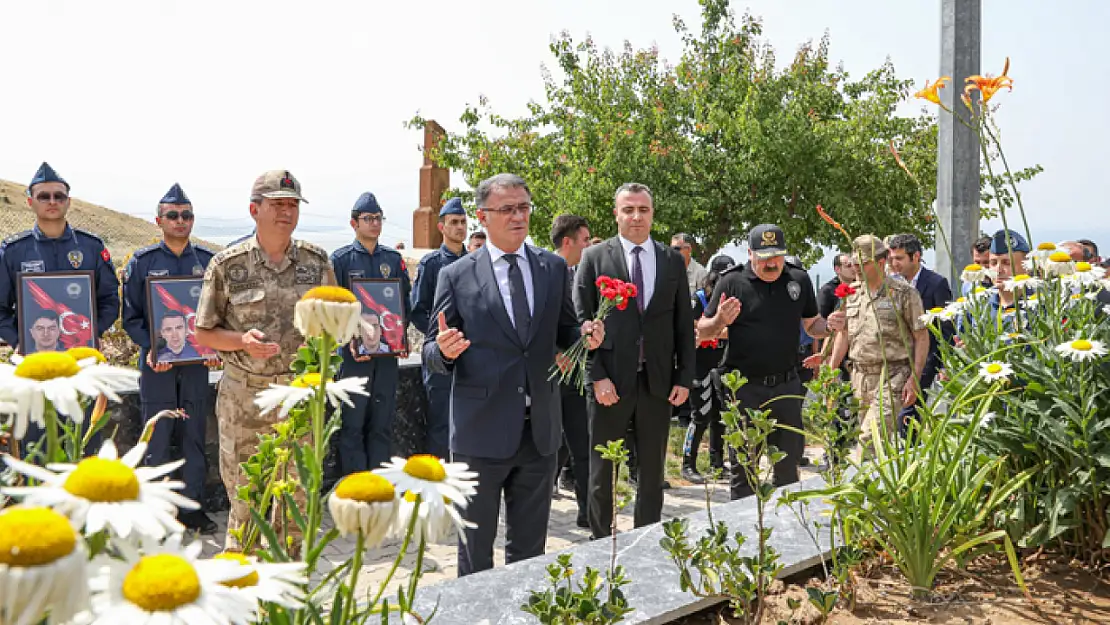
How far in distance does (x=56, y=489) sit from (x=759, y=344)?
17.0 feet

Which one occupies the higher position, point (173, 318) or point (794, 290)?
point (794, 290)

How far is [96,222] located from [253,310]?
14621 millimetres

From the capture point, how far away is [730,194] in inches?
792

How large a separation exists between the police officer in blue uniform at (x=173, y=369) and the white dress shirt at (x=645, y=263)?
9.74 feet

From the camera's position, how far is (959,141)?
22.1ft

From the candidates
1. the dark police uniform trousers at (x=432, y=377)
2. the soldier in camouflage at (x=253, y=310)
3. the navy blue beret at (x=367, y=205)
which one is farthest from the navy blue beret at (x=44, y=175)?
the dark police uniform trousers at (x=432, y=377)

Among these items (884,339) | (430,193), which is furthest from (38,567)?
(430,193)

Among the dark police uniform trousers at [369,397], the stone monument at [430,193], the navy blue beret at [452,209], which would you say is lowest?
the dark police uniform trousers at [369,397]

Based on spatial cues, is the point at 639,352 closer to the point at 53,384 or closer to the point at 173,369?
the point at 173,369

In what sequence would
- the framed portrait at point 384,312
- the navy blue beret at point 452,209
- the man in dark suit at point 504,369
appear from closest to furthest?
the man in dark suit at point 504,369 → the framed portrait at point 384,312 → the navy blue beret at point 452,209

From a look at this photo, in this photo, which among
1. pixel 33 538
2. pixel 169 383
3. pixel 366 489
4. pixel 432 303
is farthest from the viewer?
pixel 432 303

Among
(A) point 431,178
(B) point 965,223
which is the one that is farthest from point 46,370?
(A) point 431,178

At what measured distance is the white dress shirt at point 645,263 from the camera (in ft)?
Result: 16.2

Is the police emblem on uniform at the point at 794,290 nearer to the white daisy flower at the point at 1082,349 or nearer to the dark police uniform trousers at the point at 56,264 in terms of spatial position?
the white daisy flower at the point at 1082,349
